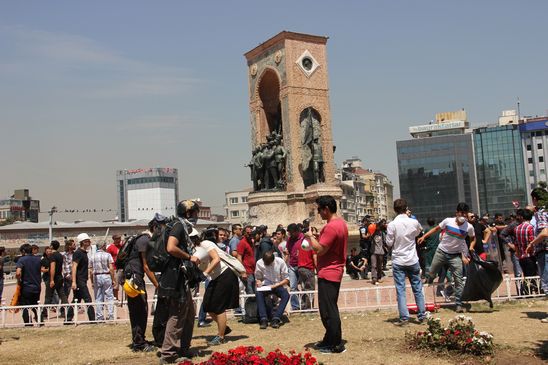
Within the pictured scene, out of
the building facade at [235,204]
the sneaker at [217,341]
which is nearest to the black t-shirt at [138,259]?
the sneaker at [217,341]

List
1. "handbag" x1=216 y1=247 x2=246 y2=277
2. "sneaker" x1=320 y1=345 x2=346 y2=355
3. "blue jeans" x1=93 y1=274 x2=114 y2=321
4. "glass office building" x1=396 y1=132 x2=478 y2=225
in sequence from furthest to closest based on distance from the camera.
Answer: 1. "glass office building" x1=396 y1=132 x2=478 y2=225
2. "blue jeans" x1=93 y1=274 x2=114 y2=321
3. "handbag" x1=216 y1=247 x2=246 y2=277
4. "sneaker" x1=320 y1=345 x2=346 y2=355

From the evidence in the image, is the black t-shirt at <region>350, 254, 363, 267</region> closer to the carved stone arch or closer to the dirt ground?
the dirt ground

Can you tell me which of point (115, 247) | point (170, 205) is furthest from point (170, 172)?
point (115, 247)

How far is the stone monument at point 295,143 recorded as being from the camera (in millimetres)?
23203

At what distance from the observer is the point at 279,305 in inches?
351

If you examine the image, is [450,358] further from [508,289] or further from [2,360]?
[2,360]

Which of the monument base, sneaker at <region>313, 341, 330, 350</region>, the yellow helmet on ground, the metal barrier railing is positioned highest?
the monument base

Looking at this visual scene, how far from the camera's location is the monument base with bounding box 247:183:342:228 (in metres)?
22.8

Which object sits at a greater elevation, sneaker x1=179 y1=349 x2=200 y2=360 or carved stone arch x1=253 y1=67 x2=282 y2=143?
carved stone arch x1=253 y1=67 x2=282 y2=143

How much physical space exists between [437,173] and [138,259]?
107 metres

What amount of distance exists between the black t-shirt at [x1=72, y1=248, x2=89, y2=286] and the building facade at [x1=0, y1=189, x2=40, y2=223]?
8412 cm

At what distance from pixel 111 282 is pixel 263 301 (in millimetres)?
3484

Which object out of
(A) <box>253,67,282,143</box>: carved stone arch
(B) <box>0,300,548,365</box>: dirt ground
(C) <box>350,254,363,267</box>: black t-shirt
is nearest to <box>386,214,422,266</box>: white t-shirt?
(B) <box>0,300,548,365</box>: dirt ground

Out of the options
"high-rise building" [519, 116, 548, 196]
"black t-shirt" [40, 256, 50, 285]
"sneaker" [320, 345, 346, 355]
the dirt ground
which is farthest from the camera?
"high-rise building" [519, 116, 548, 196]
